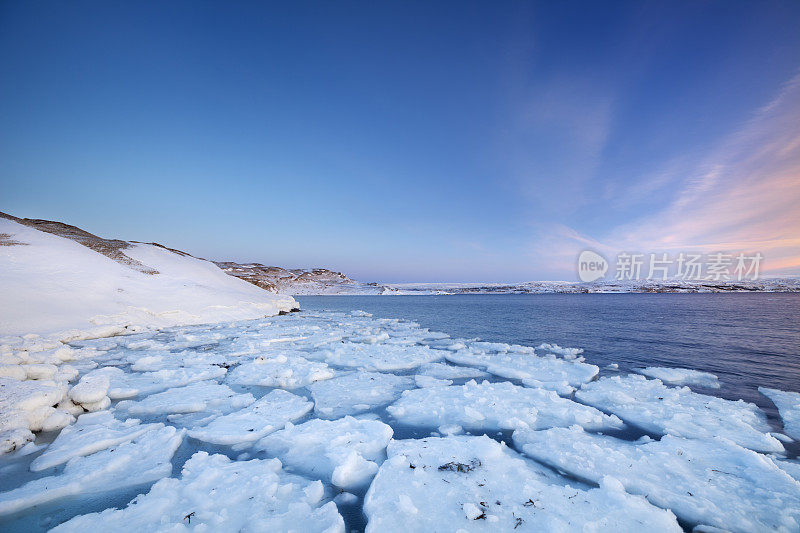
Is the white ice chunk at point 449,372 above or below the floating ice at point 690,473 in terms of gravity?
below

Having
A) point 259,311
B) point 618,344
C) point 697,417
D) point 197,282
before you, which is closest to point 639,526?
point 697,417

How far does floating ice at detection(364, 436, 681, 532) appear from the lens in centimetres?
249

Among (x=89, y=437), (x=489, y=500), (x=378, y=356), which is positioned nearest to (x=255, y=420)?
(x=89, y=437)

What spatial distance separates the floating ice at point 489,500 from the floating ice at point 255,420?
6.45 ft

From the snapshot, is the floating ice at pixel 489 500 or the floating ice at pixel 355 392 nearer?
the floating ice at pixel 489 500

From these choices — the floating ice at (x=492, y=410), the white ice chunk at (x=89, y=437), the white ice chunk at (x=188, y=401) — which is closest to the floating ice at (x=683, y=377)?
the floating ice at (x=492, y=410)

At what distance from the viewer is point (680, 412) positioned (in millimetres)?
4961

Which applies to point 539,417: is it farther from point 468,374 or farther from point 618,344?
point 618,344

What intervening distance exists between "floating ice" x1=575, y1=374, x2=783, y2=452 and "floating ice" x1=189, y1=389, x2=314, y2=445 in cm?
530

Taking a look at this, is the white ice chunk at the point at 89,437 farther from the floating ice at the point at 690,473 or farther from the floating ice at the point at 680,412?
the floating ice at the point at 680,412

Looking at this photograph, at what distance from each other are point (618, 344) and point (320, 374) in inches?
499

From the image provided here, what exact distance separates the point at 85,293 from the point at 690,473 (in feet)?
58.6

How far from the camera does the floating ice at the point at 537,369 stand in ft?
21.9

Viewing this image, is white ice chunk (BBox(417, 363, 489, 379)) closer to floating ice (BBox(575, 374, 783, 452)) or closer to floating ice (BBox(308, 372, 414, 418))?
floating ice (BBox(308, 372, 414, 418))
